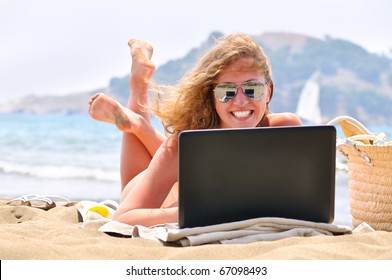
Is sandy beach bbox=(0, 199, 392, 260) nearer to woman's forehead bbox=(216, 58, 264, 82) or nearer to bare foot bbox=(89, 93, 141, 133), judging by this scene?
woman's forehead bbox=(216, 58, 264, 82)

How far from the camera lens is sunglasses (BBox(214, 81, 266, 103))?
10.7ft

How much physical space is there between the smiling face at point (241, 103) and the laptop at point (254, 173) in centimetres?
53

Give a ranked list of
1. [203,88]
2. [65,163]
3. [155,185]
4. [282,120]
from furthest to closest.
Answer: [65,163], [282,120], [203,88], [155,185]

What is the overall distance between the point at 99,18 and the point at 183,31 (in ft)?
11.6

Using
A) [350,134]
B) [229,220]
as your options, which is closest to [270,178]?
[229,220]


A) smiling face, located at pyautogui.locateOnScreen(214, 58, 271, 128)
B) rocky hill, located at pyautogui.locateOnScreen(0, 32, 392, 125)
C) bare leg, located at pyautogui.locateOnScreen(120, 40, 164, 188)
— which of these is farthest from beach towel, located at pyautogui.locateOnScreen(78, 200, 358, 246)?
rocky hill, located at pyautogui.locateOnScreen(0, 32, 392, 125)

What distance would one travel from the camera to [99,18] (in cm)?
2892

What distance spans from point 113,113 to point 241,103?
3.18 feet

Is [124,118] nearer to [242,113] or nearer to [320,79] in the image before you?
[242,113]

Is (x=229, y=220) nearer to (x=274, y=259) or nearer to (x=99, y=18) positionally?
(x=274, y=259)

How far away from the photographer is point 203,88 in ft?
11.3

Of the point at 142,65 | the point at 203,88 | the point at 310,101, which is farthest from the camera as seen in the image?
the point at 310,101

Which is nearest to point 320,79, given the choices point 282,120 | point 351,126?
point 351,126

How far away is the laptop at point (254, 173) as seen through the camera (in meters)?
2.68
